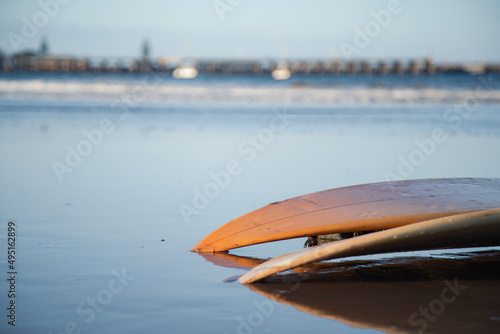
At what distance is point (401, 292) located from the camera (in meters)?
2.95

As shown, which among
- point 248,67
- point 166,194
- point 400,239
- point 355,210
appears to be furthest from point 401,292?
point 248,67

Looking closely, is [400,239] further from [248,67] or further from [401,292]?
[248,67]

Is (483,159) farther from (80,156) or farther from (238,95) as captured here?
(238,95)

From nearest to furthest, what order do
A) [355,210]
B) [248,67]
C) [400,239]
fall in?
1. [400,239]
2. [355,210]
3. [248,67]

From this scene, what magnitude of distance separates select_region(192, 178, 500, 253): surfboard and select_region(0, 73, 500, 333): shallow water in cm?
15

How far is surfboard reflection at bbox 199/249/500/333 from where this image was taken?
255 centimetres

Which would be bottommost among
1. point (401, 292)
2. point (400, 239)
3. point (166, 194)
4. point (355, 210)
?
point (401, 292)

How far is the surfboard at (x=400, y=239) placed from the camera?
291 cm

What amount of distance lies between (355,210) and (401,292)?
0.71 meters

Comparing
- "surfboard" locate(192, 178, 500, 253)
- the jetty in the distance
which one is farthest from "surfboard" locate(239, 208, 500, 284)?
the jetty in the distance

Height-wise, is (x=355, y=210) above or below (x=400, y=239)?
above

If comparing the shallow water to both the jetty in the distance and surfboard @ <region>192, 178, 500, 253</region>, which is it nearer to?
surfboard @ <region>192, 178, 500, 253</region>

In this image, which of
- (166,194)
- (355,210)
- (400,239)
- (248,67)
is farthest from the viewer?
(248,67)

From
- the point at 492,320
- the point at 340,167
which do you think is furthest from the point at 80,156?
the point at 492,320
